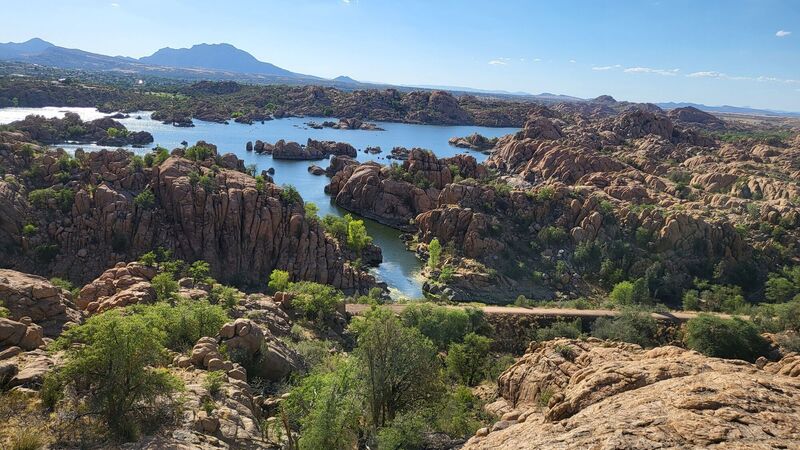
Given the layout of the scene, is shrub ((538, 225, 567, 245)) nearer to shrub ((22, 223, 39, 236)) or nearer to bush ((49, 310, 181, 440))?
shrub ((22, 223, 39, 236))

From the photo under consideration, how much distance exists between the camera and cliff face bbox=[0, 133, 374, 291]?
1925 inches

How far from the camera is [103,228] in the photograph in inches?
2008

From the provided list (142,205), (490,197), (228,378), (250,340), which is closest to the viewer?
(228,378)

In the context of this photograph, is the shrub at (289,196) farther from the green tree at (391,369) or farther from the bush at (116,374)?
the bush at (116,374)

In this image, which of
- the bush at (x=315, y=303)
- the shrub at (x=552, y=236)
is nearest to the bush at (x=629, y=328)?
the bush at (x=315, y=303)

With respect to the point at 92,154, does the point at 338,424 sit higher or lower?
lower

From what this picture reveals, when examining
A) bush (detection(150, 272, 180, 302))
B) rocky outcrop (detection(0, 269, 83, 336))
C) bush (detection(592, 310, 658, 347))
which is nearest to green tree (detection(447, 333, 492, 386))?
bush (detection(592, 310, 658, 347))

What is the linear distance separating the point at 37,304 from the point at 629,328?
41483 mm

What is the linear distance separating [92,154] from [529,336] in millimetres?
54005

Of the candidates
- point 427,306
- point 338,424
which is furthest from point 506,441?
point 427,306

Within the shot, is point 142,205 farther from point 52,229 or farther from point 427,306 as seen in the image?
point 427,306

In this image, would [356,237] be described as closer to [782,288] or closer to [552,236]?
[552,236]

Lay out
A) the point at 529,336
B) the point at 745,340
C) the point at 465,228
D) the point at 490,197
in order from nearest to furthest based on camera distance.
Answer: the point at 745,340 → the point at 529,336 → the point at 465,228 → the point at 490,197

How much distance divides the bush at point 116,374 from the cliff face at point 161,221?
3660 cm
